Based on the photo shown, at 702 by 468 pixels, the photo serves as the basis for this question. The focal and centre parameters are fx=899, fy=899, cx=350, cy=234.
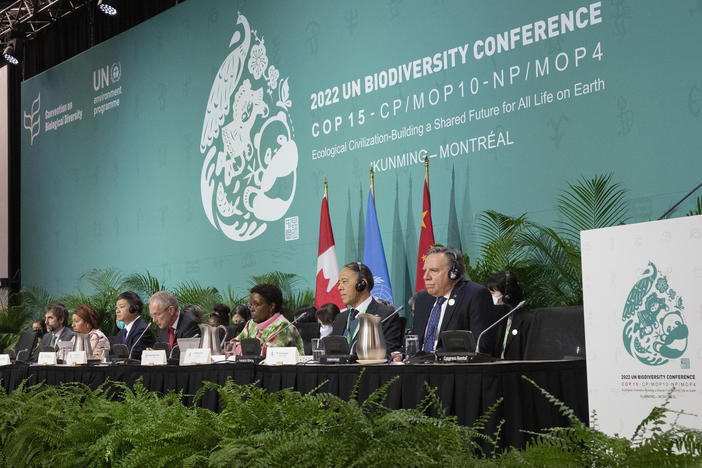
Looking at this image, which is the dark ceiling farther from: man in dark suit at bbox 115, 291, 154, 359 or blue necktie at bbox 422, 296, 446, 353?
blue necktie at bbox 422, 296, 446, 353

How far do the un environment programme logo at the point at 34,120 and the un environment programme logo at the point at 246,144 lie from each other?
371 cm

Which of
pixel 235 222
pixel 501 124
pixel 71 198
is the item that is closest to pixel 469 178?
pixel 501 124

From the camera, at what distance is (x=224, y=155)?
7.98 m

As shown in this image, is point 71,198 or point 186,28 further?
point 71,198

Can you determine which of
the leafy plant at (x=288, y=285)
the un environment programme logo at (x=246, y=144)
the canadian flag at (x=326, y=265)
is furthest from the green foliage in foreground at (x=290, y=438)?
the un environment programme logo at (x=246, y=144)

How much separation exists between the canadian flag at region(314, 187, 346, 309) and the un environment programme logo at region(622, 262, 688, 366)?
13.7 feet

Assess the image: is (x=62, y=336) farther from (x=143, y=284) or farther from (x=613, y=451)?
(x=613, y=451)

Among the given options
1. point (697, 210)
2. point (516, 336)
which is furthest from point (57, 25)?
point (697, 210)

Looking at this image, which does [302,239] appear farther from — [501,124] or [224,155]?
[501,124]

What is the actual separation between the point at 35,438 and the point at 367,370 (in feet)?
3.52

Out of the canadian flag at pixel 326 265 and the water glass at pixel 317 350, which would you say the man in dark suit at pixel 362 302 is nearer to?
the water glass at pixel 317 350

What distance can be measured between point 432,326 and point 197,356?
3.43ft

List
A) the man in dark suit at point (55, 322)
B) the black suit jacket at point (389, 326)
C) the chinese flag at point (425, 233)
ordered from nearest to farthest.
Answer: the black suit jacket at point (389, 326), the chinese flag at point (425, 233), the man in dark suit at point (55, 322)

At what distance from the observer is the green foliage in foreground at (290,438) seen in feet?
3.81
